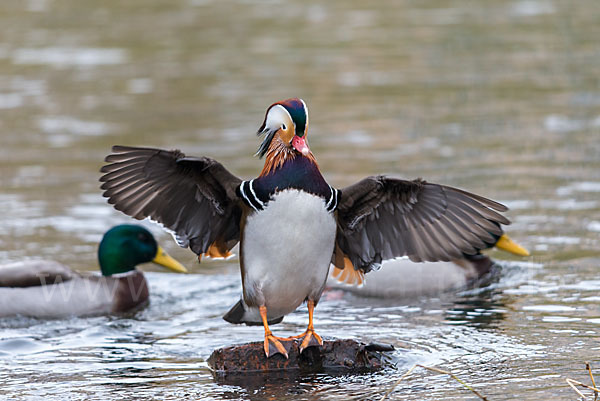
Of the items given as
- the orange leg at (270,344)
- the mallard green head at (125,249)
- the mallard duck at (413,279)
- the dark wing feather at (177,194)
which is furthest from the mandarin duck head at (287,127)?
the mallard green head at (125,249)

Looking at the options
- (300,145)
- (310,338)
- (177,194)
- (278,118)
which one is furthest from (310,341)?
(278,118)

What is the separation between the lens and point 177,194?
22.1 feet

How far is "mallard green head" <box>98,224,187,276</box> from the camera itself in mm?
9508

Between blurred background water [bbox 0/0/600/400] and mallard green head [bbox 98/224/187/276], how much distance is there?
0.37 m

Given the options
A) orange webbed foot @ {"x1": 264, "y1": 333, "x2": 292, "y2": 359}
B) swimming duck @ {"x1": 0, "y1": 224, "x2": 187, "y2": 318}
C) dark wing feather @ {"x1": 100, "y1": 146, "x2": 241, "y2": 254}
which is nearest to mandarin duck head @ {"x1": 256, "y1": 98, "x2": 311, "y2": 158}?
dark wing feather @ {"x1": 100, "y1": 146, "x2": 241, "y2": 254}

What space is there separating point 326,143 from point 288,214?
792 cm

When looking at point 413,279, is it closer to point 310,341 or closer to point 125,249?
point 125,249

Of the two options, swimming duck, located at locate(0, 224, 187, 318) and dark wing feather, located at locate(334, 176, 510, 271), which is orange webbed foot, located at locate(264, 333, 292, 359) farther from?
swimming duck, located at locate(0, 224, 187, 318)

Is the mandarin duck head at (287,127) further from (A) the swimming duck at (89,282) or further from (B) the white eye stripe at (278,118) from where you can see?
(A) the swimming duck at (89,282)

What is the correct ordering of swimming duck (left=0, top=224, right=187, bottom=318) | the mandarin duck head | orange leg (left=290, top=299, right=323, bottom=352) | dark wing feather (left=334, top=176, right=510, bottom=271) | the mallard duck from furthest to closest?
the mallard duck
swimming duck (left=0, top=224, right=187, bottom=318)
orange leg (left=290, top=299, right=323, bottom=352)
dark wing feather (left=334, top=176, right=510, bottom=271)
the mandarin duck head

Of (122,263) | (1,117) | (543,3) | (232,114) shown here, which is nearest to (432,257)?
(122,263)

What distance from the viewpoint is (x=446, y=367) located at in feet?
21.9

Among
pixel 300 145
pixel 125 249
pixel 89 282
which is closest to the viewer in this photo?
pixel 300 145

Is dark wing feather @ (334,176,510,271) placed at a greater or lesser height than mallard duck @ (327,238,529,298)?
greater
